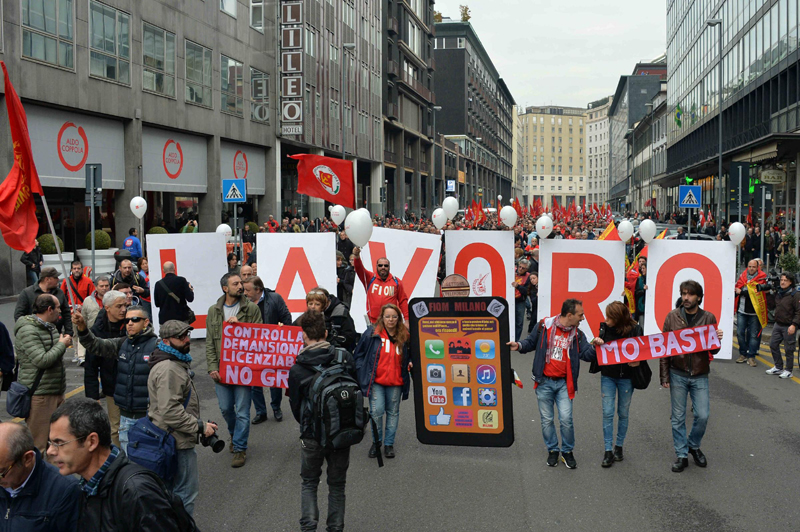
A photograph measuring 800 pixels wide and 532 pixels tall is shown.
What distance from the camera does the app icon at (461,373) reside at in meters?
6.76

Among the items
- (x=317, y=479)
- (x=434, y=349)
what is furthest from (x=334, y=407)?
(x=434, y=349)

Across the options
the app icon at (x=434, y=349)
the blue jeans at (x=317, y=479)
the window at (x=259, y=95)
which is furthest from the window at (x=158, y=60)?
the blue jeans at (x=317, y=479)

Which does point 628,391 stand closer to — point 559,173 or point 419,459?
point 419,459

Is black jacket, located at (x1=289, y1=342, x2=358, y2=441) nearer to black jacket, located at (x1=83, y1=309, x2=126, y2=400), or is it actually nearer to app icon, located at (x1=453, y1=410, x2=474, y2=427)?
app icon, located at (x1=453, y1=410, x2=474, y2=427)

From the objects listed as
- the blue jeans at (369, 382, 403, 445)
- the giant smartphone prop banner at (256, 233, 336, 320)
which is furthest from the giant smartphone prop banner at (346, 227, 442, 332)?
the blue jeans at (369, 382, 403, 445)

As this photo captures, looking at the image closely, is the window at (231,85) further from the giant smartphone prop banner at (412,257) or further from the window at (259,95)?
the giant smartphone prop banner at (412,257)

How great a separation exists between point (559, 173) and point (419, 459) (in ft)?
627

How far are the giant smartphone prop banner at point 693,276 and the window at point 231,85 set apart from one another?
2466 cm

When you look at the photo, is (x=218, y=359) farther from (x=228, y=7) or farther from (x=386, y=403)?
(x=228, y=7)

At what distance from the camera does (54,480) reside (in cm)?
316

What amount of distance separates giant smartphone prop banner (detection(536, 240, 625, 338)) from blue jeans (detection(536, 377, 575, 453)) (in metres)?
4.38

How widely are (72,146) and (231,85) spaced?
11299 mm

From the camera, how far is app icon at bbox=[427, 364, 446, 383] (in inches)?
267

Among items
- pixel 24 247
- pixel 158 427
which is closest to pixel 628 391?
pixel 158 427
